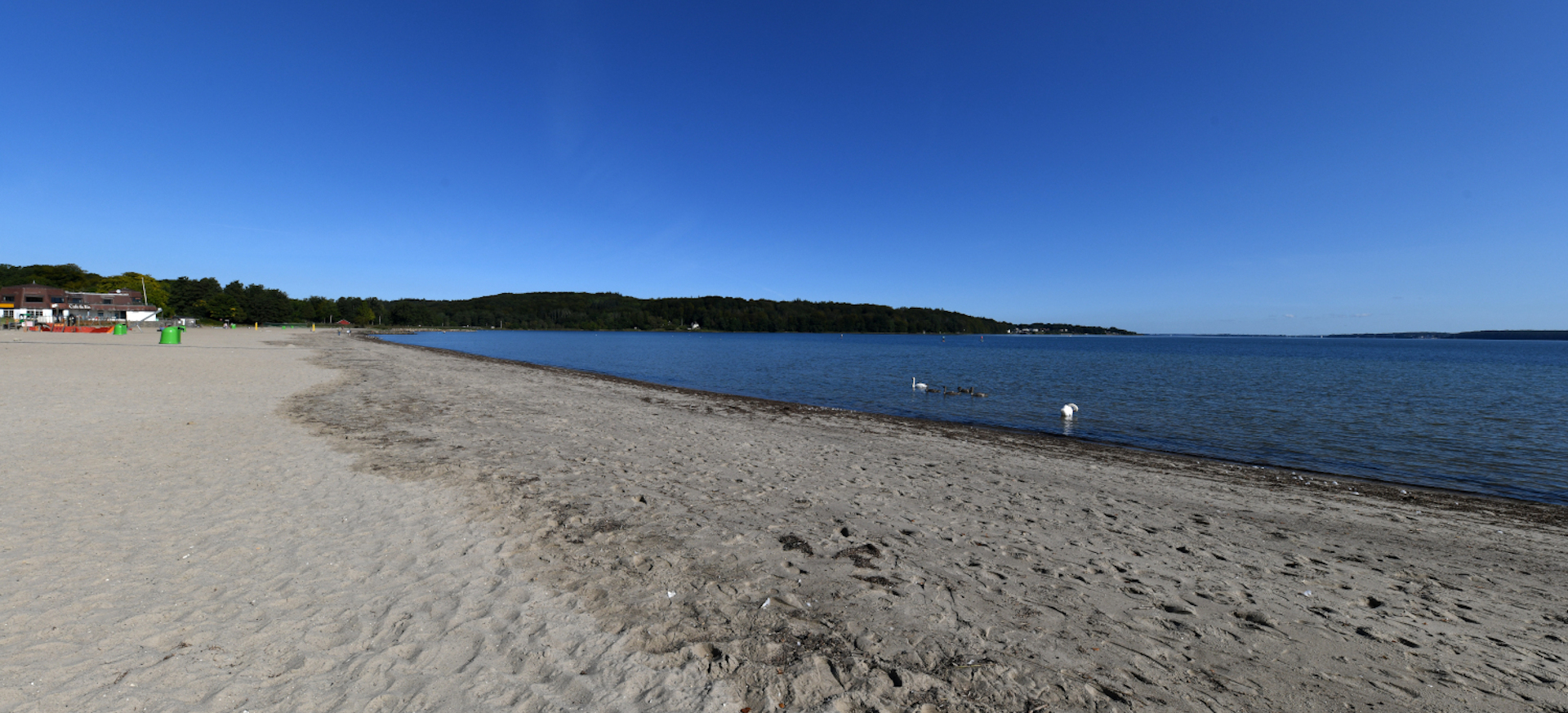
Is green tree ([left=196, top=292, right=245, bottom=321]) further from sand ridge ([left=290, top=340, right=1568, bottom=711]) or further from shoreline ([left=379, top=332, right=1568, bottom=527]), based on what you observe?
shoreline ([left=379, top=332, right=1568, bottom=527])

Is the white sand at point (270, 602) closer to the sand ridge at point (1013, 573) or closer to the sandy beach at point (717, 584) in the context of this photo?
the sandy beach at point (717, 584)

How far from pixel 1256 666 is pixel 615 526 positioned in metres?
5.51

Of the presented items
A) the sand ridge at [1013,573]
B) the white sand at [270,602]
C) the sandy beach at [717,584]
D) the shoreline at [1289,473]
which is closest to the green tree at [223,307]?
the sandy beach at [717,584]

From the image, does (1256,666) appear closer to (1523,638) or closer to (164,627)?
(1523,638)

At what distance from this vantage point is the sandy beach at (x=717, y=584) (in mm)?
3463

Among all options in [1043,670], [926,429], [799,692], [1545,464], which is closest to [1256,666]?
[1043,670]

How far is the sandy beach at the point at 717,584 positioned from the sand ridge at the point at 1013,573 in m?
0.04

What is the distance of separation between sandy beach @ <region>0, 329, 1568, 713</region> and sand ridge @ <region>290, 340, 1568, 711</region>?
0.04 metres

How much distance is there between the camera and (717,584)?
16.1 feet

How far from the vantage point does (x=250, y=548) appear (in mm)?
5082

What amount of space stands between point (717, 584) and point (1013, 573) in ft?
9.02

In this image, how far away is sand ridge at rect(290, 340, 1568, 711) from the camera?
3.72 m

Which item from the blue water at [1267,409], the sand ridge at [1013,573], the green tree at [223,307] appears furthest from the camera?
the green tree at [223,307]

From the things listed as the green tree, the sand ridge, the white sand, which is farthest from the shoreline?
the green tree
